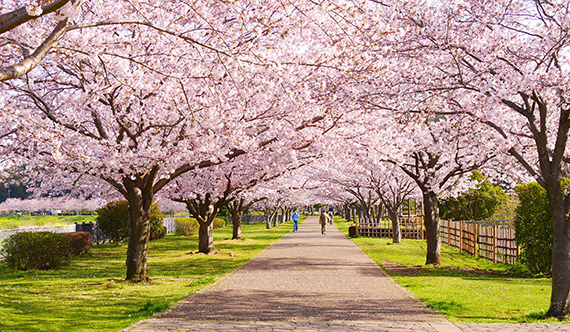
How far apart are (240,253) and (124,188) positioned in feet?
28.8

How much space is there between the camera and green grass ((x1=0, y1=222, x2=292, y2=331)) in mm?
7922

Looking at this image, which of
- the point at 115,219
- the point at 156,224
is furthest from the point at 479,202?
the point at 115,219

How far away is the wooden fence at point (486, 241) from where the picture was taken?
17.4 metres

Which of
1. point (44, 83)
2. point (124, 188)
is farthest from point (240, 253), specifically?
point (44, 83)

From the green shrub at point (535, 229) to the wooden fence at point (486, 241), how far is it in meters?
1.49

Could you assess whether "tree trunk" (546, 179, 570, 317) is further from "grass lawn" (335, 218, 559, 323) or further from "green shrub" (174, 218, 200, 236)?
"green shrub" (174, 218, 200, 236)

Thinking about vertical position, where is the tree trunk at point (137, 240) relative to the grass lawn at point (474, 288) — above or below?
above

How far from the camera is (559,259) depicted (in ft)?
27.2

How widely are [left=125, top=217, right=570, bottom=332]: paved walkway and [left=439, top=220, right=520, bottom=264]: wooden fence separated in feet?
18.4

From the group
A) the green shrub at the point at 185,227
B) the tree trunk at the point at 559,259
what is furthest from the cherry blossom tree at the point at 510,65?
the green shrub at the point at 185,227

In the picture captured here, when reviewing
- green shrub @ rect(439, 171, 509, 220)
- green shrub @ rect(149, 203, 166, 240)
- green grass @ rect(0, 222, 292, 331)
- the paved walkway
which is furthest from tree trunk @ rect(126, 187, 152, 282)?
green shrub @ rect(439, 171, 509, 220)

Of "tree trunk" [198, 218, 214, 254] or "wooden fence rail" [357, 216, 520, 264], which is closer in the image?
"wooden fence rail" [357, 216, 520, 264]

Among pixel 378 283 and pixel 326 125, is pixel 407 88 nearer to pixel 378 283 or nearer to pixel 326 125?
pixel 326 125

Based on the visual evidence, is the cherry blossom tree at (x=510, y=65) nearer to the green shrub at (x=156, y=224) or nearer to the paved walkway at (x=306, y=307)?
the paved walkway at (x=306, y=307)
